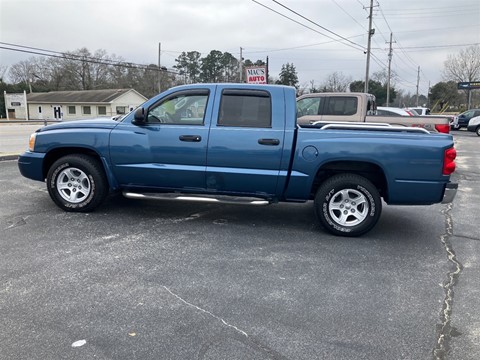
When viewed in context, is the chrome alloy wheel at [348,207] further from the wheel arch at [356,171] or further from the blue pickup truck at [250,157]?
the wheel arch at [356,171]

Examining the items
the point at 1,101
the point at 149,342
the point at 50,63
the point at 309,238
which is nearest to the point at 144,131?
the point at 309,238

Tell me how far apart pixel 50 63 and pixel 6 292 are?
87722 millimetres

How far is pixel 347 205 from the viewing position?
514cm

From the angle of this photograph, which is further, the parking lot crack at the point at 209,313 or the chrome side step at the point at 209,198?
the chrome side step at the point at 209,198

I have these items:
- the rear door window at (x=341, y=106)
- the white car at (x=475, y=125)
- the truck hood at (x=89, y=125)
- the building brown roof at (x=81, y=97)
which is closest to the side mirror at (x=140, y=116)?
the truck hood at (x=89, y=125)

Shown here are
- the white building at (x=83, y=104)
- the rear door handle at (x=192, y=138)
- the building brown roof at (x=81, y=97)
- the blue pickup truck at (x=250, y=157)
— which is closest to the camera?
the blue pickup truck at (x=250, y=157)

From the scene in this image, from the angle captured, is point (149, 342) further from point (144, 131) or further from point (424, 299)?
point (144, 131)

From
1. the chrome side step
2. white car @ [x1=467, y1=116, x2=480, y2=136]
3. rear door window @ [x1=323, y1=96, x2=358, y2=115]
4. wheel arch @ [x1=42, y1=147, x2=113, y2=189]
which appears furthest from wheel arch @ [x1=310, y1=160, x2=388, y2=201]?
white car @ [x1=467, y1=116, x2=480, y2=136]

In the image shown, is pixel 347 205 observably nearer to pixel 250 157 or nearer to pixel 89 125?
pixel 250 157

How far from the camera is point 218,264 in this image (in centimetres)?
417

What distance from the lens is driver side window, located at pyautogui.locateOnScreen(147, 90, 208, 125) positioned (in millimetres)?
5344

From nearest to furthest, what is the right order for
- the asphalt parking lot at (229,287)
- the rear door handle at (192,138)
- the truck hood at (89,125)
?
the asphalt parking lot at (229,287)
the rear door handle at (192,138)
the truck hood at (89,125)

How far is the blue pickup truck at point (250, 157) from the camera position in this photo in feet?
16.0

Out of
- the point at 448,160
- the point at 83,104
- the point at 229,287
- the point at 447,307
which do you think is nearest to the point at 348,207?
the point at 448,160
